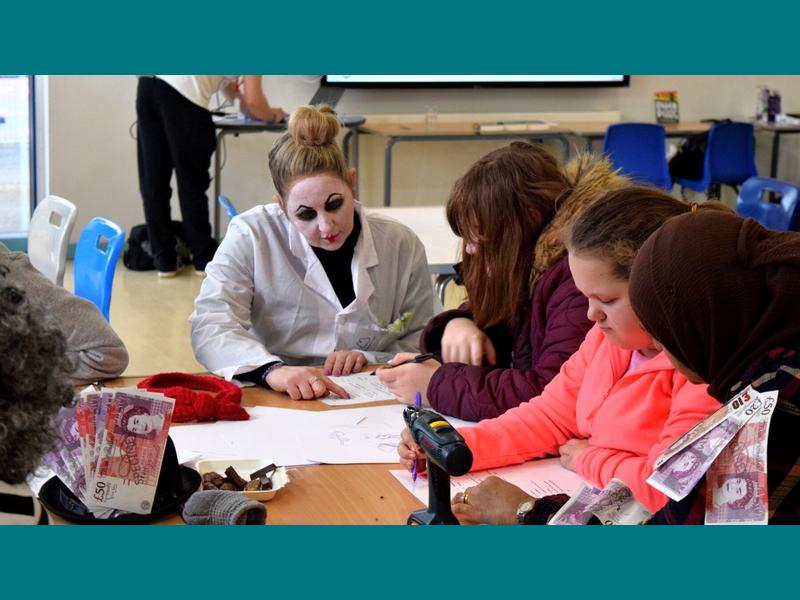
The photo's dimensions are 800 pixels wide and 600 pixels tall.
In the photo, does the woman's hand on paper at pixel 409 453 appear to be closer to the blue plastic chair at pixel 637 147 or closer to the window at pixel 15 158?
the blue plastic chair at pixel 637 147

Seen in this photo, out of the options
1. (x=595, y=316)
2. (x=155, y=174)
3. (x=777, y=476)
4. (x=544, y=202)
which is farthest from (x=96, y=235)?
(x=155, y=174)

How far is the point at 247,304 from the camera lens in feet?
8.23

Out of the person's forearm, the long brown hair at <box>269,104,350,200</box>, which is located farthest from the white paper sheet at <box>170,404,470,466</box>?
the person's forearm

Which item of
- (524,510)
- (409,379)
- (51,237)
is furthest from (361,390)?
(51,237)

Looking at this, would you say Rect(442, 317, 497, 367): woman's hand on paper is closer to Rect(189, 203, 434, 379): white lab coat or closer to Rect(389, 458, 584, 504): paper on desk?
Rect(189, 203, 434, 379): white lab coat

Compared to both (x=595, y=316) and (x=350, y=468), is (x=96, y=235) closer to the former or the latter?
(x=350, y=468)

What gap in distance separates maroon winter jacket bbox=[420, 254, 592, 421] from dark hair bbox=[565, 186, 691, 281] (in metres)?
0.33

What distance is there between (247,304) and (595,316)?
1.12 metres

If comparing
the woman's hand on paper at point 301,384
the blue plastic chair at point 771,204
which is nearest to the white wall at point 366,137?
the blue plastic chair at point 771,204

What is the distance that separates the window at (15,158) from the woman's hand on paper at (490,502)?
5.75 metres

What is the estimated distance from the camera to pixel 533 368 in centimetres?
202

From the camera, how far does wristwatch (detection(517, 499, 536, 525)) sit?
4.87 ft

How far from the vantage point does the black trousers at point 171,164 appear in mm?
5875

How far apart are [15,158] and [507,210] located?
5.50 metres
